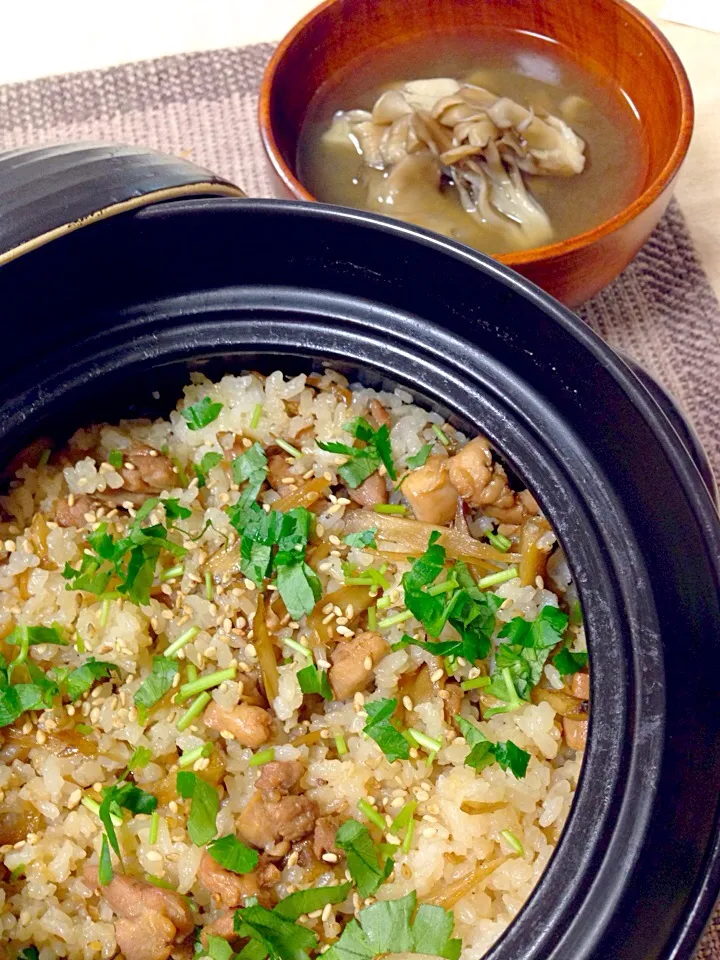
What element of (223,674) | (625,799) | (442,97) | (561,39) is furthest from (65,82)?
(625,799)

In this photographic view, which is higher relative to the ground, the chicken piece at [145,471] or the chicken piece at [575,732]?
the chicken piece at [145,471]

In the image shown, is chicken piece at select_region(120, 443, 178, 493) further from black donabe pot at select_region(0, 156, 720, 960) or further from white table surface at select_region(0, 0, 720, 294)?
white table surface at select_region(0, 0, 720, 294)

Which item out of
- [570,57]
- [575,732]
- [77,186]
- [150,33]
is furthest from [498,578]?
[150,33]

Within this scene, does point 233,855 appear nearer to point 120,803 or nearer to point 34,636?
point 120,803

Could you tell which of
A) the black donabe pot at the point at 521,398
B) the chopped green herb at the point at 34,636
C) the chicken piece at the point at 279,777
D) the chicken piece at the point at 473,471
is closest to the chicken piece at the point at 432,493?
the chicken piece at the point at 473,471

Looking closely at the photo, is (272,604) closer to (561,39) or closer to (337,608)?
(337,608)

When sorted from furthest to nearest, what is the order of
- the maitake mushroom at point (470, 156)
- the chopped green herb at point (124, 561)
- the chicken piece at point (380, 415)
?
the maitake mushroom at point (470, 156), the chicken piece at point (380, 415), the chopped green herb at point (124, 561)

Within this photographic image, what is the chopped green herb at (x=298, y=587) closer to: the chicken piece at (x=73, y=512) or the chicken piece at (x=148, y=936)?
the chicken piece at (x=73, y=512)
